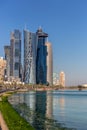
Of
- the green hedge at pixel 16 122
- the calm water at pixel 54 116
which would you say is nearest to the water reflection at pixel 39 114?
the calm water at pixel 54 116

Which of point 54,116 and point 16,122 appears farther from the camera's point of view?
point 54,116

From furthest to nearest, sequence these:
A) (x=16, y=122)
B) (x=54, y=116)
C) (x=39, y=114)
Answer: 1. (x=39, y=114)
2. (x=54, y=116)
3. (x=16, y=122)

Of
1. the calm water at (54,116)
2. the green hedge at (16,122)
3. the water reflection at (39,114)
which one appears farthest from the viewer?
the calm water at (54,116)

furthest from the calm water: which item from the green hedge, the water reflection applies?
the green hedge

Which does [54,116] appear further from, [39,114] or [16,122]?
[16,122]

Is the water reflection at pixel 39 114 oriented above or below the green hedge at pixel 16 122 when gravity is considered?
below

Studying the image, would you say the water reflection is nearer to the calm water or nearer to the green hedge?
the calm water

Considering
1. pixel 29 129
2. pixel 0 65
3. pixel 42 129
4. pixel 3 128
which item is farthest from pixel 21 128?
pixel 0 65

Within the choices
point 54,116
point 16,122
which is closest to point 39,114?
point 54,116

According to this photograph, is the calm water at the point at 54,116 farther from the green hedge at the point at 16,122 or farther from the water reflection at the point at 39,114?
the green hedge at the point at 16,122

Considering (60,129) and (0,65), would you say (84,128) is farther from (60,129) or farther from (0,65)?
(0,65)

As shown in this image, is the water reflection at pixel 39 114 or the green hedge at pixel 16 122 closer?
the green hedge at pixel 16 122

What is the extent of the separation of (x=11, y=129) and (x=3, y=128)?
175 centimetres

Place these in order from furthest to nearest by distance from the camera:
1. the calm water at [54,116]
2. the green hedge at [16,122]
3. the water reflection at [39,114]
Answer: the calm water at [54,116]
the water reflection at [39,114]
the green hedge at [16,122]
